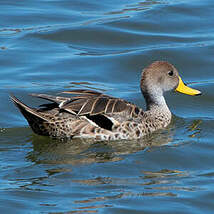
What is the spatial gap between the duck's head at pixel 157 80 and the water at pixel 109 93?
0.53 m

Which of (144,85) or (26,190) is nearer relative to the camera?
(26,190)

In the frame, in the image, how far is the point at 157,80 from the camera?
9703 mm

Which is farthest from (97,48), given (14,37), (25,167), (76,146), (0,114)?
(25,167)

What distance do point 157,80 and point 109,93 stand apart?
1.54m

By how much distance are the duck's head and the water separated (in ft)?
1.75

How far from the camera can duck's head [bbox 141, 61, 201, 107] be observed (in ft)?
31.6

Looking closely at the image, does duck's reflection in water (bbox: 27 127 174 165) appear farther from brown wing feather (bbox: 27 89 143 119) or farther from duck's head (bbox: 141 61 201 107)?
duck's head (bbox: 141 61 201 107)

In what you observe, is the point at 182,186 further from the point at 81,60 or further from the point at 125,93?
the point at 81,60

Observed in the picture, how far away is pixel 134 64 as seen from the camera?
12.4 metres

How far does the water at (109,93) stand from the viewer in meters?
7.09

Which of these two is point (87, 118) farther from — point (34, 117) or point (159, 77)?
point (159, 77)

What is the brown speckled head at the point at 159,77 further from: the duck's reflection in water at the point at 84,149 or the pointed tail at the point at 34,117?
the pointed tail at the point at 34,117

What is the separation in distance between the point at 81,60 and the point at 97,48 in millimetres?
903

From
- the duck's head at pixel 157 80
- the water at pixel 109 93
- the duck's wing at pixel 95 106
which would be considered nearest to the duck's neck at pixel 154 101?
the duck's head at pixel 157 80
